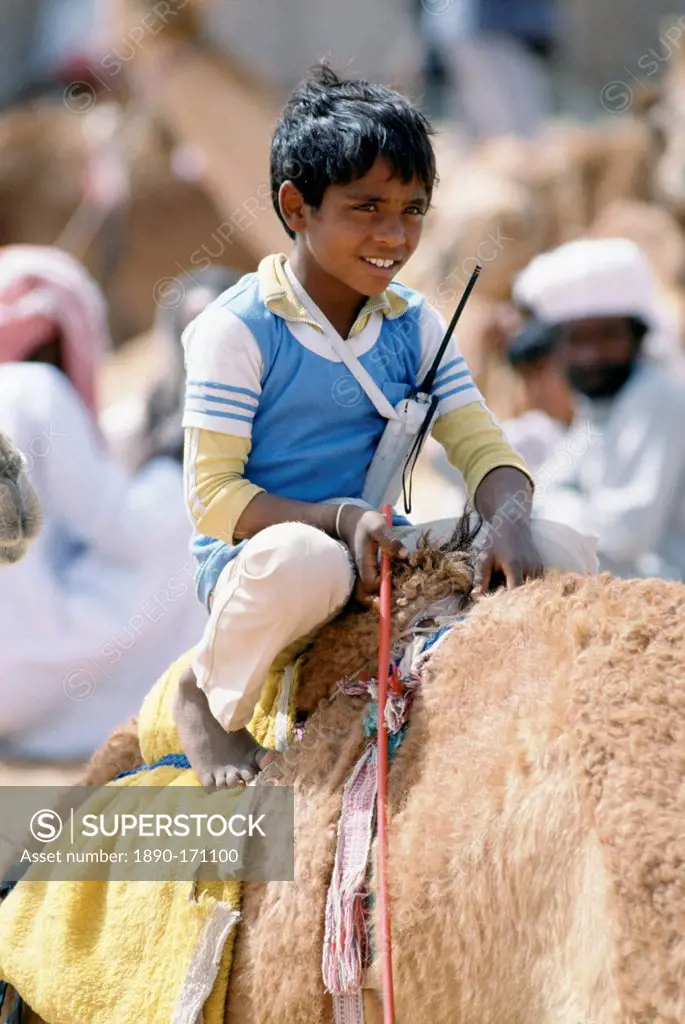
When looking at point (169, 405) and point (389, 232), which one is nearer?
point (389, 232)

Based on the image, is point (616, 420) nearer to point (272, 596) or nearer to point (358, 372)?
point (358, 372)

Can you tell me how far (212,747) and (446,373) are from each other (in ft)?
2.54

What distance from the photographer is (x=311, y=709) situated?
2465 millimetres

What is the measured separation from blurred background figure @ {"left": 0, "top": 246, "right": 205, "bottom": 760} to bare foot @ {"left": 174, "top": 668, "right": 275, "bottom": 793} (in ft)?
10.6

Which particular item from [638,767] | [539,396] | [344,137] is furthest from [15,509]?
[539,396]

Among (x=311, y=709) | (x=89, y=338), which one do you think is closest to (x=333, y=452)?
(x=311, y=709)

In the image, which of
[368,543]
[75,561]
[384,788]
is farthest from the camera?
[75,561]

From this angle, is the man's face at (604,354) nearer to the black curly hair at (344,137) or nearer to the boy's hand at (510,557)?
the black curly hair at (344,137)

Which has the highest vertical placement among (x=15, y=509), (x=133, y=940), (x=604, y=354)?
(x=604, y=354)

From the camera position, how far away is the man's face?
591 cm

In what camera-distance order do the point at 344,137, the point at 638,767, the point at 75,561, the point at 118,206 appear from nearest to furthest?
the point at 638,767 → the point at 344,137 → the point at 75,561 → the point at 118,206

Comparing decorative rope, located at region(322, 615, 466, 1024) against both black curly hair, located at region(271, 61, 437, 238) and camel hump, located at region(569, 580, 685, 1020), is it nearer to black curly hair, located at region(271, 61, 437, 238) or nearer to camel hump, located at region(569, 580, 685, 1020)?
camel hump, located at region(569, 580, 685, 1020)

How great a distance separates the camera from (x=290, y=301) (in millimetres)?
2490

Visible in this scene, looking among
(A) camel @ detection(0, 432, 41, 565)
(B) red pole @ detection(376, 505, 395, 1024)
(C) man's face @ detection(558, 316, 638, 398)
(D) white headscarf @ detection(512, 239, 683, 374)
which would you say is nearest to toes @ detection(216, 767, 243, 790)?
(B) red pole @ detection(376, 505, 395, 1024)
